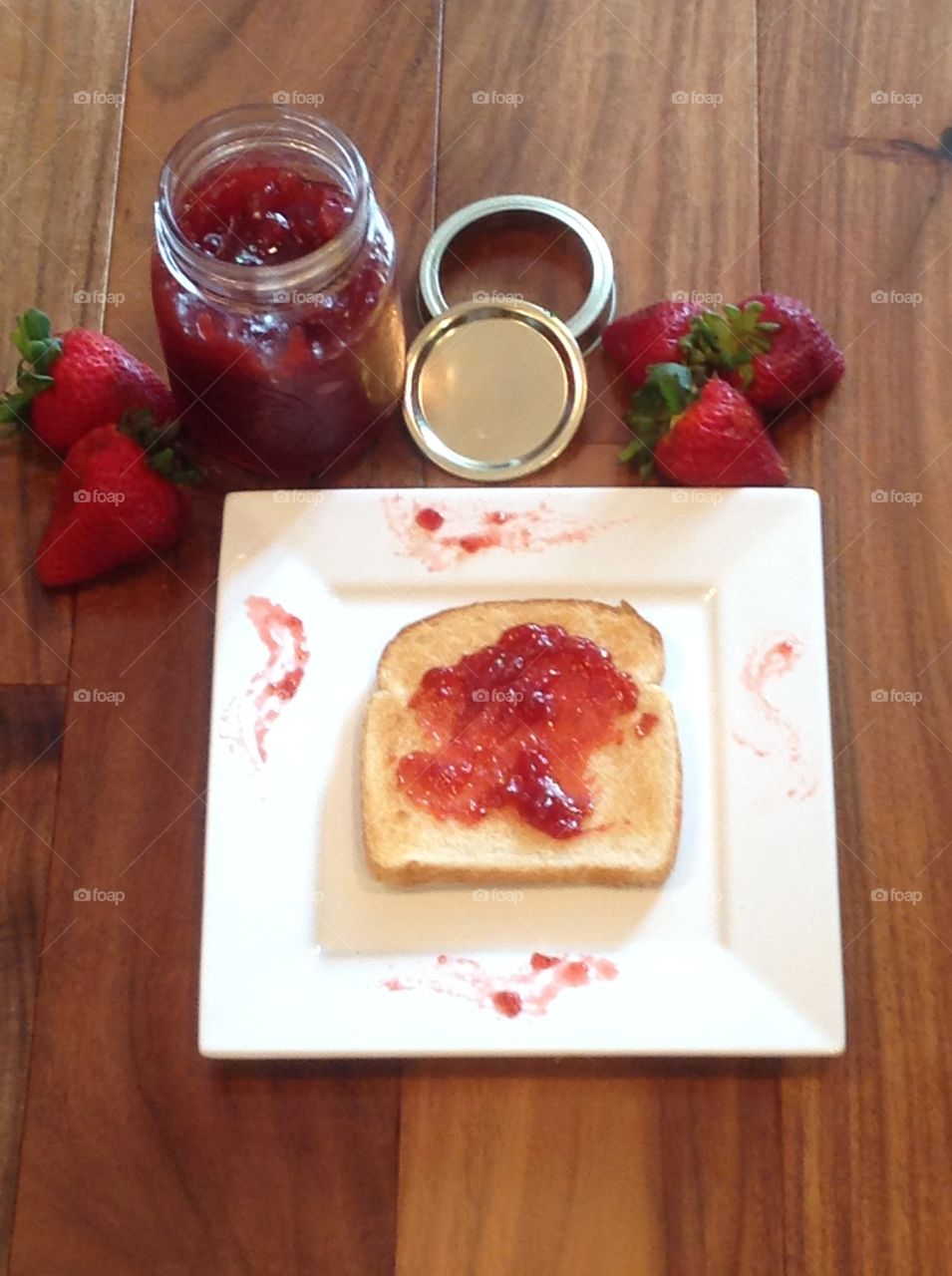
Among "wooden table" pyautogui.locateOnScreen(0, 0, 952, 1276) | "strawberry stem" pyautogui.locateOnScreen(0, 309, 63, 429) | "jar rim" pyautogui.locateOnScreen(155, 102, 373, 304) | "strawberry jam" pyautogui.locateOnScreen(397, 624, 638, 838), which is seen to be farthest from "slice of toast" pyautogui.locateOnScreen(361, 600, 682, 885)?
"strawberry stem" pyautogui.locateOnScreen(0, 309, 63, 429)

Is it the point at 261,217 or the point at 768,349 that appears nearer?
the point at 261,217

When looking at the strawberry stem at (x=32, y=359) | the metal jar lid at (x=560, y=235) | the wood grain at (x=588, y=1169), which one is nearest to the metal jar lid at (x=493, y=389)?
the metal jar lid at (x=560, y=235)

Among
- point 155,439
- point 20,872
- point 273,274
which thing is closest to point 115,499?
point 155,439

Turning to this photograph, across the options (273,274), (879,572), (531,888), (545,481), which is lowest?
(531,888)

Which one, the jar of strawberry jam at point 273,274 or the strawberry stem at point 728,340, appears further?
the strawberry stem at point 728,340

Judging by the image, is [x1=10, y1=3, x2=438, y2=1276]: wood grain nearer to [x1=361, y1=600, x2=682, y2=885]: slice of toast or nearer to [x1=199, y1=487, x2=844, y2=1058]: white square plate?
[x1=199, y1=487, x2=844, y2=1058]: white square plate

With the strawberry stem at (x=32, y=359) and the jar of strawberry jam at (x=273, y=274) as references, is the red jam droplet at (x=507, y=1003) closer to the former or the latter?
the jar of strawberry jam at (x=273, y=274)

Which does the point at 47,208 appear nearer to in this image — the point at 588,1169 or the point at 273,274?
the point at 273,274
